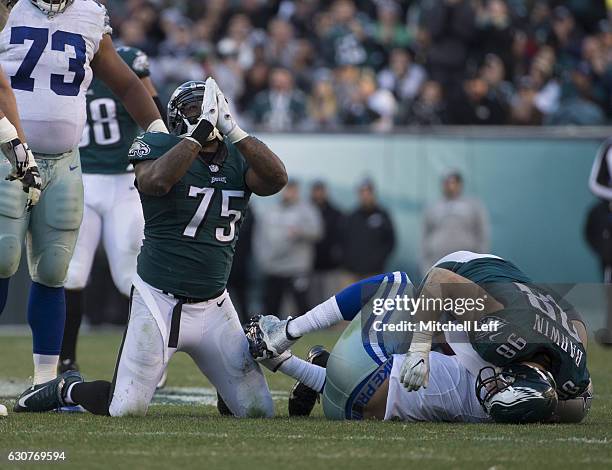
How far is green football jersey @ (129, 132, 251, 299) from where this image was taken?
17.5 feet

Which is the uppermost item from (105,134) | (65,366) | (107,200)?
(105,134)

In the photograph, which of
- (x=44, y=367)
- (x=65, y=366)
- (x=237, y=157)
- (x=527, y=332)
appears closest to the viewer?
(x=527, y=332)

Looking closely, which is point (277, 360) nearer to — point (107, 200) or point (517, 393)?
point (517, 393)

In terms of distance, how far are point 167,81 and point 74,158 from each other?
6.95 m

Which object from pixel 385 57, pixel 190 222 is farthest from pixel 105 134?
pixel 385 57

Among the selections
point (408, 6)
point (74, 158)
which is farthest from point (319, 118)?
point (74, 158)

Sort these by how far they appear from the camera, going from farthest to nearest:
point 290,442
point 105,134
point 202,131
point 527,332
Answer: point 105,134 → point 202,131 → point 527,332 → point 290,442

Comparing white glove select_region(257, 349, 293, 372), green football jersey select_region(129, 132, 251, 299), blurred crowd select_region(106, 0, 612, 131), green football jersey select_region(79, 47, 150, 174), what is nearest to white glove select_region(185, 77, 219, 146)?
green football jersey select_region(129, 132, 251, 299)

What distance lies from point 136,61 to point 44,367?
206 cm

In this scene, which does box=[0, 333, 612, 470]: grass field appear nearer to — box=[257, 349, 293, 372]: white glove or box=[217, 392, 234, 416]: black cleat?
box=[217, 392, 234, 416]: black cleat

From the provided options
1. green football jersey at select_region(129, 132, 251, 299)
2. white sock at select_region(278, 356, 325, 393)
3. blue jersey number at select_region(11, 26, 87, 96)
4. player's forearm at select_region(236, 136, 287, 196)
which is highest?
blue jersey number at select_region(11, 26, 87, 96)

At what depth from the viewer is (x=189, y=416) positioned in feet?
18.0

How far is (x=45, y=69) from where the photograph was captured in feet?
18.3

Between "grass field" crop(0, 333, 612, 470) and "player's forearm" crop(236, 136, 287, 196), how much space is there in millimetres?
995
